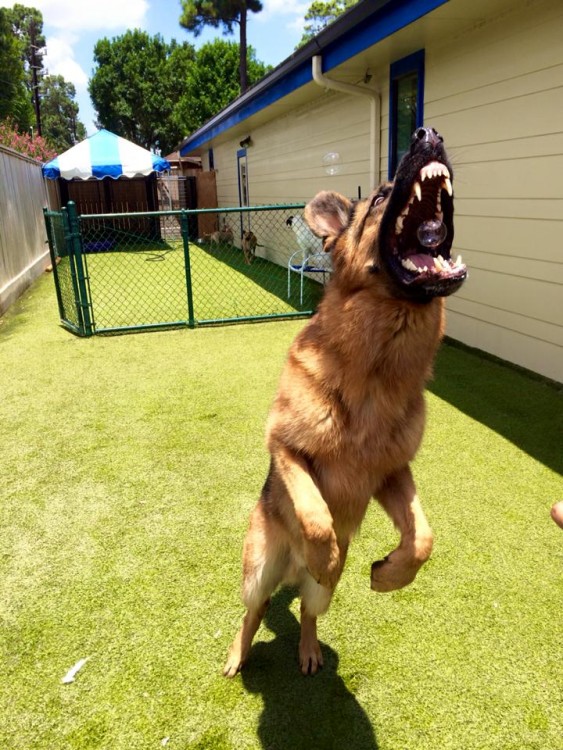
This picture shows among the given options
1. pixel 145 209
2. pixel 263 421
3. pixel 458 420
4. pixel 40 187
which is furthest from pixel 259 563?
pixel 145 209

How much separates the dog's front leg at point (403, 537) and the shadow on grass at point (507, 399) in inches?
90.2

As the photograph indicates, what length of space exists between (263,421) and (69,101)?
112m

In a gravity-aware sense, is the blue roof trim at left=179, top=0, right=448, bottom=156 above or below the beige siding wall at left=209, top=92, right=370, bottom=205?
above

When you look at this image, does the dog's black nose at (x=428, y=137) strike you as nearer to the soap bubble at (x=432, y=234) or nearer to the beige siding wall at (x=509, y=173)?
the soap bubble at (x=432, y=234)

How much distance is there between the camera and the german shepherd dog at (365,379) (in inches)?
66.1

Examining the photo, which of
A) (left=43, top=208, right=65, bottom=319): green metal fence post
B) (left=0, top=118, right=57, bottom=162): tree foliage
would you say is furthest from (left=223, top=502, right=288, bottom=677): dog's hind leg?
(left=0, top=118, right=57, bottom=162): tree foliage

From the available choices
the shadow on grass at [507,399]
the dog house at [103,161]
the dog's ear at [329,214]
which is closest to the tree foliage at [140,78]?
the dog house at [103,161]

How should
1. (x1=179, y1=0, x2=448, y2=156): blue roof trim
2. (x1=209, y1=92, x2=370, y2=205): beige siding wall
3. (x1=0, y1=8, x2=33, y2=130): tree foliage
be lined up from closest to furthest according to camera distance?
1. (x1=179, y1=0, x2=448, y2=156): blue roof trim
2. (x1=209, y1=92, x2=370, y2=205): beige siding wall
3. (x1=0, y1=8, x2=33, y2=130): tree foliage

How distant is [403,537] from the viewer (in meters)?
1.84

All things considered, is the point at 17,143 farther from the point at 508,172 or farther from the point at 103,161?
the point at 508,172

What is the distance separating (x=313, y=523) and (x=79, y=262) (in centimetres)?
647

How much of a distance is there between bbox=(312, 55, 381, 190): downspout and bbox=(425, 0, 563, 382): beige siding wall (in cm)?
127

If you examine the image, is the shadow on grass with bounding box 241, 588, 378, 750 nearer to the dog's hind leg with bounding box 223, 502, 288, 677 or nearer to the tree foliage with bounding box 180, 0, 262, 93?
the dog's hind leg with bounding box 223, 502, 288, 677

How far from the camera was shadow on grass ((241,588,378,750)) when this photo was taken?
6.38 feet
